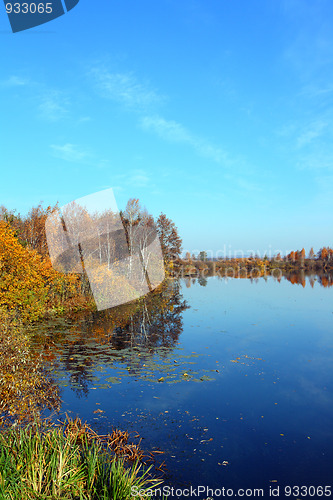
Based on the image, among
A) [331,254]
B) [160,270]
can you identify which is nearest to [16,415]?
[160,270]

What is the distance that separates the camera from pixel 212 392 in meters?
9.95

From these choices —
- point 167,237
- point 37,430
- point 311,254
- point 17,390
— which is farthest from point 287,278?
point 311,254

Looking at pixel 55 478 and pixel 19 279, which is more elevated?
pixel 19 279

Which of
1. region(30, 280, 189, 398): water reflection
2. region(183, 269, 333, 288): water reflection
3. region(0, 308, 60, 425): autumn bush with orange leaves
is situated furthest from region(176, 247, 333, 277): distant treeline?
region(0, 308, 60, 425): autumn bush with orange leaves

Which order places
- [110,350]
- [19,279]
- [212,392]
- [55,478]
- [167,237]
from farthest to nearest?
[167,237]
[19,279]
[110,350]
[212,392]
[55,478]

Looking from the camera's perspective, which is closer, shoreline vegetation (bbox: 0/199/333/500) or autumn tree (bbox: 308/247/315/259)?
shoreline vegetation (bbox: 0/199/333/500)

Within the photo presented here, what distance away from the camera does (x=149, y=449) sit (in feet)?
22.3

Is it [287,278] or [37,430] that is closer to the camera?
[37,430]

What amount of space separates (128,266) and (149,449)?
33.6m

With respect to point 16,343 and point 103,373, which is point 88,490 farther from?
point 103,373

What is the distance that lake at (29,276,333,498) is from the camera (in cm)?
649

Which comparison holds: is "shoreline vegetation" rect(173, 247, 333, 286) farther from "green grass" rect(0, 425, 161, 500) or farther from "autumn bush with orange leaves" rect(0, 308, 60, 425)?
"green grass" rect(0, 425, 161, 500)

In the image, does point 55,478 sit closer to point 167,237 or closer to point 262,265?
point 167,237

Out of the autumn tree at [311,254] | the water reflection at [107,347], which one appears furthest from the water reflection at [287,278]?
the autumn tree at [311,254]
